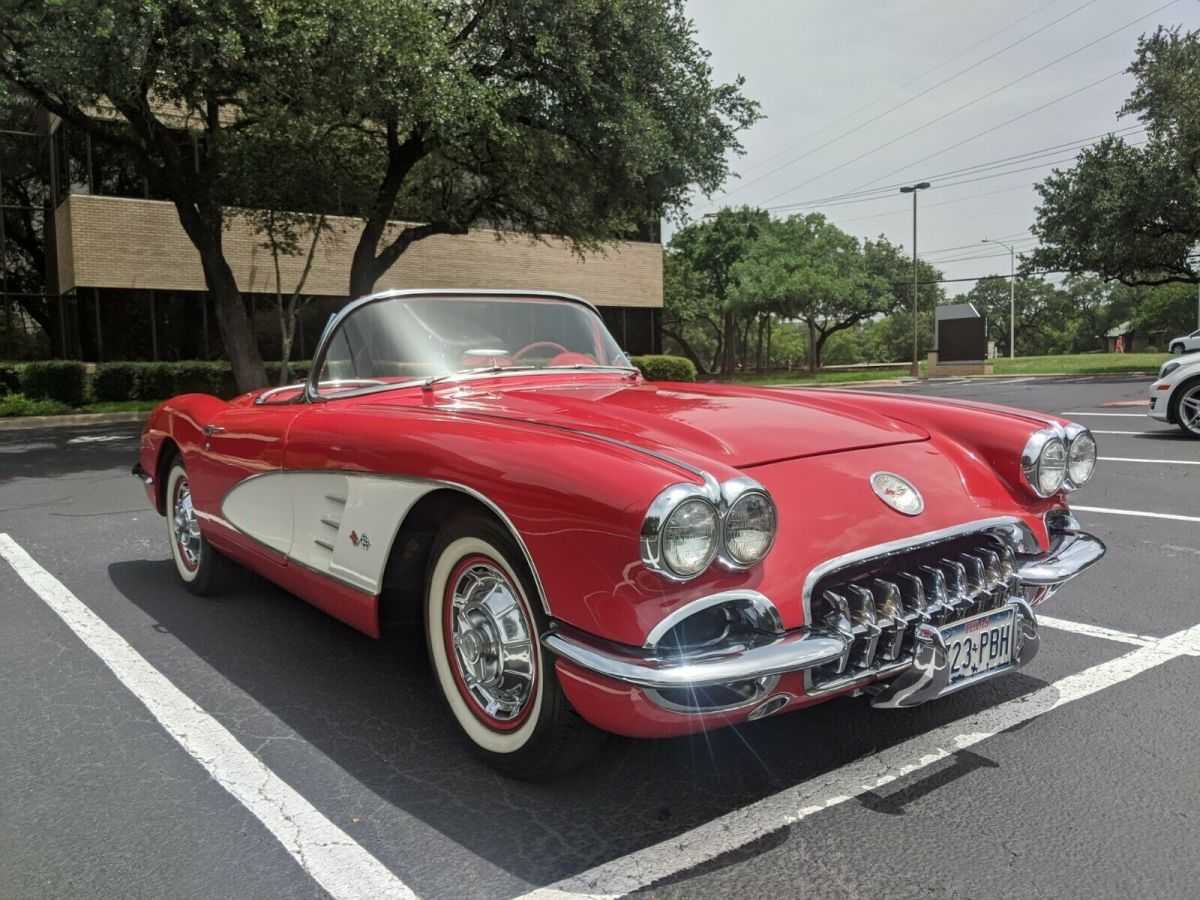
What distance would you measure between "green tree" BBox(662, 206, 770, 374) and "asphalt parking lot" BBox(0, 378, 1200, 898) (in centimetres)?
3802

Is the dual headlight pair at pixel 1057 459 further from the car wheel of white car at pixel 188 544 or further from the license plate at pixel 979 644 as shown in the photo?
the car wheel of white car at pixel 188 544

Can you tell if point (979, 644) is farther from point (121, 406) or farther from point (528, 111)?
point (121, 406)

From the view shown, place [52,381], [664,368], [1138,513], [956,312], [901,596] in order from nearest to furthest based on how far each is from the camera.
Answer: [901,596], [1138,513], [52,381], [664,368], [956,312]

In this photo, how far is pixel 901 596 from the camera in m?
2.49

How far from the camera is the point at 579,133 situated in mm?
13961

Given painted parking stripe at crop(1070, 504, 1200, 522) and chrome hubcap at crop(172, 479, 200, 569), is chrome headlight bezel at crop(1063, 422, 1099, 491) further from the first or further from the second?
chrome hubcap at crop(172, 479, 200, 569)

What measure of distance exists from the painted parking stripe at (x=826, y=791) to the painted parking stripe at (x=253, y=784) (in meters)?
0.43

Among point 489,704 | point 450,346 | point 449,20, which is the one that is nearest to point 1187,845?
point 489,704

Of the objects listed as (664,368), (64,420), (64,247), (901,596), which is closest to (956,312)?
(664,368)

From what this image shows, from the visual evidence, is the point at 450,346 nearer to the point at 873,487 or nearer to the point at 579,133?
the point at 873,487

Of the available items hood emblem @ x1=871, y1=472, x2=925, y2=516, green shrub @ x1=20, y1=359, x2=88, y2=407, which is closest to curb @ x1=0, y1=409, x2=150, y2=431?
green shrub @ x1=20, y1=359, x2=88, y2=407

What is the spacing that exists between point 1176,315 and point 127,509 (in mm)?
84900

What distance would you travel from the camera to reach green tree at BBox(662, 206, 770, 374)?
137ft

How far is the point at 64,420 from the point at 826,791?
17.3 meters
